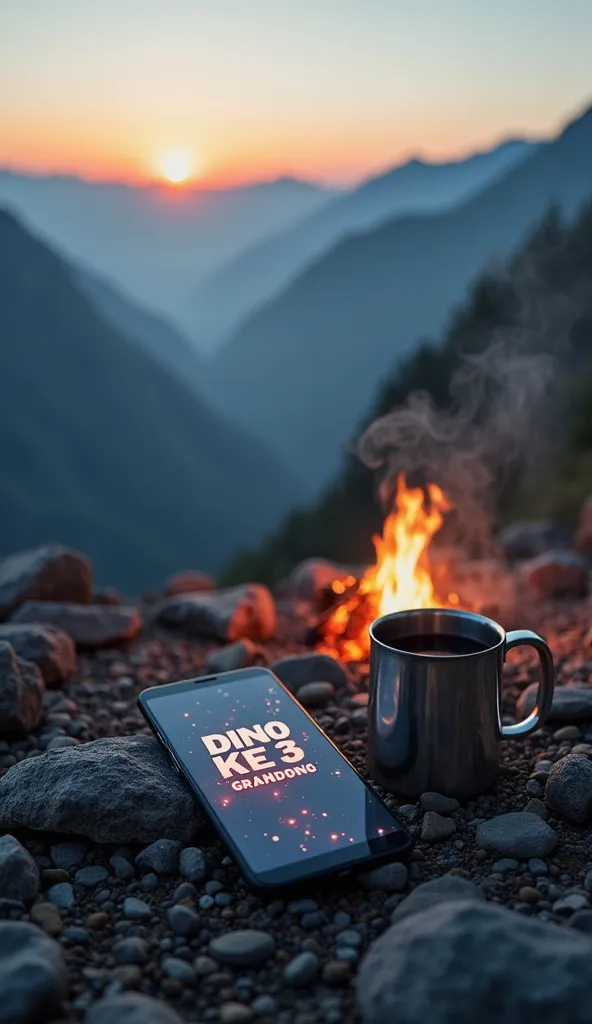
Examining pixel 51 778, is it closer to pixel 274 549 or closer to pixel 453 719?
pixel 453 719

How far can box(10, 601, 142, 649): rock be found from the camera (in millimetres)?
4103

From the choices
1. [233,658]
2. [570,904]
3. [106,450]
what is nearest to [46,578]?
[233,658]

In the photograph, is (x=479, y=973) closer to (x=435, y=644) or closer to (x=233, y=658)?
(x=435, y=644)

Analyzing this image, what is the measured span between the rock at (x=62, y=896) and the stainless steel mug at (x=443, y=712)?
36.1 inches

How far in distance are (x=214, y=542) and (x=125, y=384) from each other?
69.9ft

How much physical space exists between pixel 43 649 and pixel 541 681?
2023 mm

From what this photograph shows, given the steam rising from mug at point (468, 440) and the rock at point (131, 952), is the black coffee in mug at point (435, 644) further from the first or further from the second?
the steam rising from mug at point (468, 440)

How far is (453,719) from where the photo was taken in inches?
92.0

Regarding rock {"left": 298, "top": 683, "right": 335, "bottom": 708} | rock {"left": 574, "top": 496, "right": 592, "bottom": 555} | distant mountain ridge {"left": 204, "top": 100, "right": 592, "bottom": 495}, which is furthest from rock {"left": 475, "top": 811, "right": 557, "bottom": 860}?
distant mountain ridge {"left": 204, "top": 100, "right": 592, "bottom": 495}

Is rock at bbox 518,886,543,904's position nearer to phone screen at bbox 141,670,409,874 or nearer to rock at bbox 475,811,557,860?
rock at bbox 475,811,557,860

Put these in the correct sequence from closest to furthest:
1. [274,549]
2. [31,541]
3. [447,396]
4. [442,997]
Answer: [442,997], [447,396], [274,549], [31,541]

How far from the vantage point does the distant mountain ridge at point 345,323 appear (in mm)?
101062

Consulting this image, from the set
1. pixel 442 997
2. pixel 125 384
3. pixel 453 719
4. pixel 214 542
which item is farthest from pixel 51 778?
pixel 125 384

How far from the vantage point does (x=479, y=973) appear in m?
1.49
